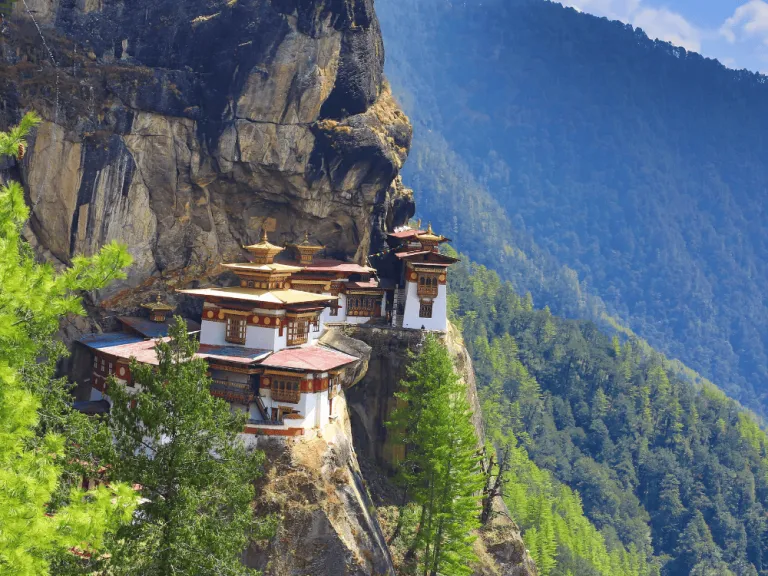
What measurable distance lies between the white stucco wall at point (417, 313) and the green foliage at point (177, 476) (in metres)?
25.4

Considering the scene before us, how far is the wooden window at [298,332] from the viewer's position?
4306cm

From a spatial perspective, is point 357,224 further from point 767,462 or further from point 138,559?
point 767,462

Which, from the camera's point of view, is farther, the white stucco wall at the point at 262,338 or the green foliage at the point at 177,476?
the white stucco wall at the point at 262,338

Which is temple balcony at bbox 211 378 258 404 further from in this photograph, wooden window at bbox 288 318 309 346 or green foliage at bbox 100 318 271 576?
green foliage at bbox 100 318 271 576

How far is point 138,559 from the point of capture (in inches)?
953

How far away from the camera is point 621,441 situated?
129875 millimetres

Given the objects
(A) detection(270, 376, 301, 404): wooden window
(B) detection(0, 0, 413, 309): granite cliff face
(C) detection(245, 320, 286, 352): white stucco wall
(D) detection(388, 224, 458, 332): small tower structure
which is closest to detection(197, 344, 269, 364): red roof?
(C) detection(245, 320, 286, 352): white stucco wall

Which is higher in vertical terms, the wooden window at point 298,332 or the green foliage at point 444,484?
the wooden window at point 298,332

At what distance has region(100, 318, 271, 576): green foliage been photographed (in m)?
24.0

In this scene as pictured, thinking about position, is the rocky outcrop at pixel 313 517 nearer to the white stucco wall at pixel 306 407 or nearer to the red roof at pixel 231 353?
the white stucco wall at pixel 306 407

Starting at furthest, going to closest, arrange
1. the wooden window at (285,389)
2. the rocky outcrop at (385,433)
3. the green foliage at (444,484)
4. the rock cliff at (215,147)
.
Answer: the rocky outcrop at (385,433) < the rock cliff at (215,147) < the green foliage at (444,484) < the wooden window at (285,389)

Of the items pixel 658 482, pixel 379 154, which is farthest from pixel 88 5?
pixel 658 482

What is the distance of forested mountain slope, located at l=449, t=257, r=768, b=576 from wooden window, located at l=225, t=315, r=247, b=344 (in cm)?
6210

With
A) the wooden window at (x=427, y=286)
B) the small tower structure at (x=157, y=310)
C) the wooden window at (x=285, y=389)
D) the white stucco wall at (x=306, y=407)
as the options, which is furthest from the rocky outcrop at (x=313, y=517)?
the wooden window at (x=427, y=286)
